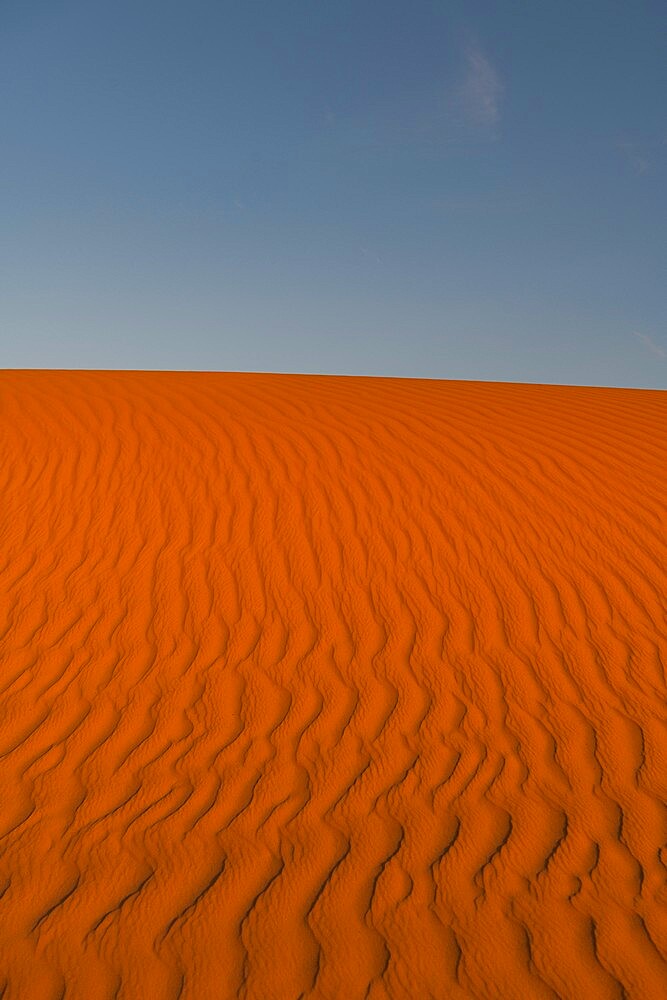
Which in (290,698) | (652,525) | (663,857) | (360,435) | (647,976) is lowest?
(647,976)

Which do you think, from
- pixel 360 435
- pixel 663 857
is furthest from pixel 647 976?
pixel 360 435

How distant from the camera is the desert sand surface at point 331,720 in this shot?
105 inches

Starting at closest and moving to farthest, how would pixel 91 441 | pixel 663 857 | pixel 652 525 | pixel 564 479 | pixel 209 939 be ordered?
pixel 209 939 → pixel 663 857 → pixel 652 525 → pixel 564 479 → pixel 91 441

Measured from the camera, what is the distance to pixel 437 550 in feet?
20.6

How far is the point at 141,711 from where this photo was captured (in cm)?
423

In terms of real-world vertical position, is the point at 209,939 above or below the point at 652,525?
below

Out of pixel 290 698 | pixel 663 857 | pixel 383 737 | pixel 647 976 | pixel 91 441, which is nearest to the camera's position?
pixel 647 976

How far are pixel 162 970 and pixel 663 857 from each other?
6.45ft

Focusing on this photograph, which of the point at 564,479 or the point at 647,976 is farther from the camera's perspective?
the point at 564,479

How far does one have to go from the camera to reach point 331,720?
13.5ft

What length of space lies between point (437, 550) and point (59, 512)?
133 inches

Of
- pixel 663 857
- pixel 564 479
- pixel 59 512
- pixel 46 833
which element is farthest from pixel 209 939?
pixel 564 479

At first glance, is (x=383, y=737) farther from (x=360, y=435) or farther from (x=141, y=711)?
(x=360, y=435)

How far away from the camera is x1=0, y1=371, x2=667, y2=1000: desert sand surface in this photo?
2664 millimetres
